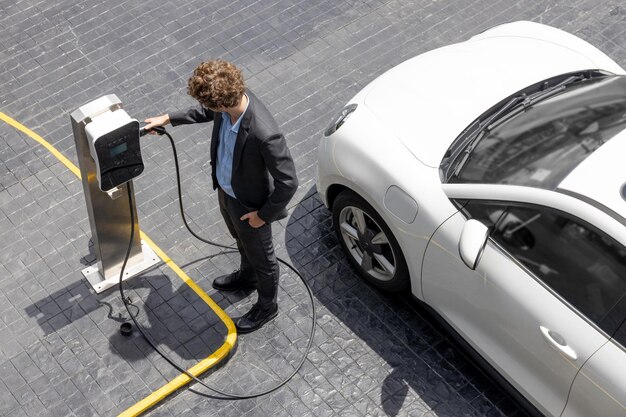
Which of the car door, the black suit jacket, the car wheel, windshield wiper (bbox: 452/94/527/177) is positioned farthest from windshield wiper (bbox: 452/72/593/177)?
the black suit jacket

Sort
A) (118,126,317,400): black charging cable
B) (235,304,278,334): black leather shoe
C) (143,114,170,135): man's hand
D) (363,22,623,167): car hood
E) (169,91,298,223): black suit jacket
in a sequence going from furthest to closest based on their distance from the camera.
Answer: (235,304,278,334): black leather shoe
(363,22,623,167): car hood
(118,126,317,400): black charging cable
(143,114,170,135): man's hand
(169,91,298,223): black suit jacket

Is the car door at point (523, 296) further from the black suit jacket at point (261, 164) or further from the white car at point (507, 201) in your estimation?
the black suit jacket at point (261, 164)

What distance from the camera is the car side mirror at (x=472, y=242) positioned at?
18.5 ft

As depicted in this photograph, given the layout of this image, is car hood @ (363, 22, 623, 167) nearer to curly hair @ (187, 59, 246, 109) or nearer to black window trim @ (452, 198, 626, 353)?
black window trim @ (452, 198, 626, 353)

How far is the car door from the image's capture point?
5512mm

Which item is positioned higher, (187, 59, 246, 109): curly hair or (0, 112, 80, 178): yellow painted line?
(187, 59, 246, 109): curly hair

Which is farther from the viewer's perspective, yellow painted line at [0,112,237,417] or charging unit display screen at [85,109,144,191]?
yellow painted line at [0,112,237,417]

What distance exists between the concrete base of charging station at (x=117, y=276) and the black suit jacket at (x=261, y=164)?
1.27 meters

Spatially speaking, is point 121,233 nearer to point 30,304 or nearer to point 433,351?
point 30,304

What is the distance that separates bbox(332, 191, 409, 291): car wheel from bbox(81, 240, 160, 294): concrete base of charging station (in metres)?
1.38

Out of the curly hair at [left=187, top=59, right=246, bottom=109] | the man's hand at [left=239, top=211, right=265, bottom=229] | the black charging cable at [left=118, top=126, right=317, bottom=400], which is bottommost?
the black charging cable at [left=118, top=126, right=317, bottom=400]

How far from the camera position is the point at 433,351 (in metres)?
6.59

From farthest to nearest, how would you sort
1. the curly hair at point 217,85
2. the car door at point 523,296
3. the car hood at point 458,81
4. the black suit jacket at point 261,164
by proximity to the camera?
the car hood at point 458,81, the black suit jacket at point 261,164, the car door at point 523,296, the curly hair at point 217,85

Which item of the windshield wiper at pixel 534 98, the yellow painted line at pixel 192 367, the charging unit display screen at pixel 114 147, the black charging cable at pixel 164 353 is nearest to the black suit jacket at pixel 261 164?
the charging unit display screen at pixel 114 147
